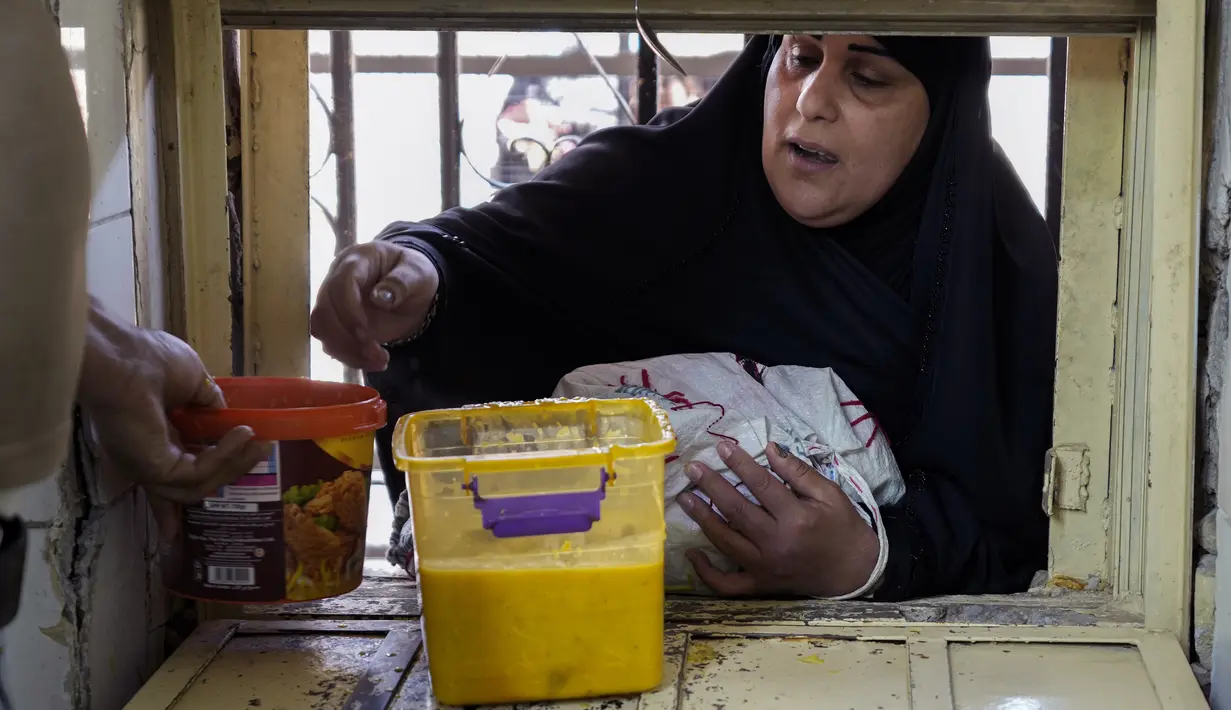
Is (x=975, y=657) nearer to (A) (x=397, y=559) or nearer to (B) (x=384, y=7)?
(A) (x=397, y=559)

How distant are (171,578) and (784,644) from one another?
0.79 m

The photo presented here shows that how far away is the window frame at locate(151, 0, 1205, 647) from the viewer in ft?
4.55

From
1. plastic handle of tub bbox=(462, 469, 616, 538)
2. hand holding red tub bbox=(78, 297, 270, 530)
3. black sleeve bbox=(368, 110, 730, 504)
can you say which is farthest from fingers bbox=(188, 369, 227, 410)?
black sleeve bbox=(368, 110, 730, 504)

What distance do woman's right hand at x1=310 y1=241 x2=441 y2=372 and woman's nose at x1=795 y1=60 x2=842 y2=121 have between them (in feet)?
2.35

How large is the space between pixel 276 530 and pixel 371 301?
53 centimetres

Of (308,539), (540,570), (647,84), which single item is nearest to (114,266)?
(308,539)

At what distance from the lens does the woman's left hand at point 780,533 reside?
1.66 m

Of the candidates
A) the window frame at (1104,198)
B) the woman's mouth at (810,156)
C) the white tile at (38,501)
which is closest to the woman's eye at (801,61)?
the woman's mouth at (810,156)

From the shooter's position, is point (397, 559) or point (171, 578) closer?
point (171, 578)

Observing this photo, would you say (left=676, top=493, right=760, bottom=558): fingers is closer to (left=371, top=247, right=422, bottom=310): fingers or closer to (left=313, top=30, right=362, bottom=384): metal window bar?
(left=371, top=247, right=422, bottom=310): fingers

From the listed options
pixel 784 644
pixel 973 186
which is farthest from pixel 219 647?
pixel 973 186

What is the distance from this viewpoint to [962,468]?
1855mm

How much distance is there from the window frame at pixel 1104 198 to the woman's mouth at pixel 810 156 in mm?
498

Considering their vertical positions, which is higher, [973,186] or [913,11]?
[913,11]
